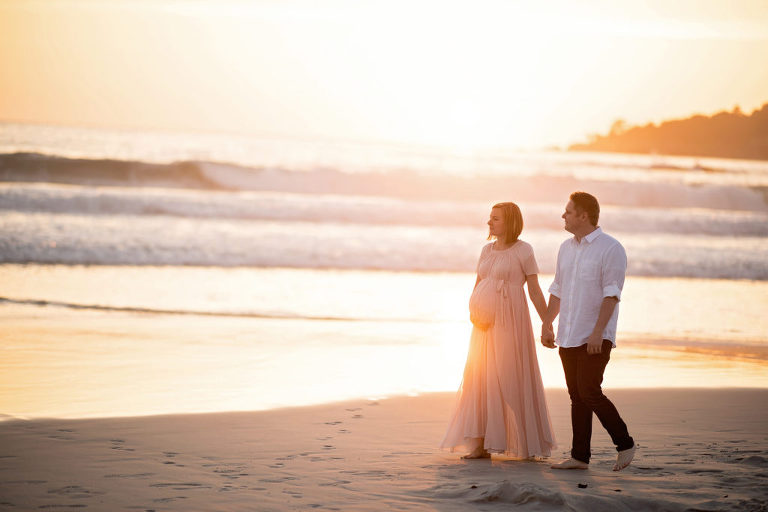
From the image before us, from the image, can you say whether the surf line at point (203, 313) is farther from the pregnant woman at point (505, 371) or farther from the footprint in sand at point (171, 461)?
the footprint in sand at point (171, 461)

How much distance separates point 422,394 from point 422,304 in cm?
615

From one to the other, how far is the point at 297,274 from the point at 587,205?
1226 cm

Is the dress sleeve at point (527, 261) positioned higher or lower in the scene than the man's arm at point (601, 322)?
higher

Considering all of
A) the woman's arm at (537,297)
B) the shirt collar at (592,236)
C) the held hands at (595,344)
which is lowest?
the held hands at (595,344)

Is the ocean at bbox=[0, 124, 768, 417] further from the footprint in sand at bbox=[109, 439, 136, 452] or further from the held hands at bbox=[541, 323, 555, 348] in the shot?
the held hands at bbox=[541, 323, 555, 348]

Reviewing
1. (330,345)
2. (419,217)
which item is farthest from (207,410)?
(419,217)

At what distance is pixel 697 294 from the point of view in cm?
1600

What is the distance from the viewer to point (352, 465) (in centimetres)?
532

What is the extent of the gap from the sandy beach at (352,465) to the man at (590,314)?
0.21m

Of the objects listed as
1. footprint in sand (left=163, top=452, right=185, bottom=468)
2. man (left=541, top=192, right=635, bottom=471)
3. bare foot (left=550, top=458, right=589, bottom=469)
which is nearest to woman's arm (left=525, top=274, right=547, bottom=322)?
man (left=541, top=192, right=635, bottom=471)

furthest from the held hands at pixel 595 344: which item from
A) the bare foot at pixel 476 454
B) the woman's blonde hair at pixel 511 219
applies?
the bare foot at pixel 476 454

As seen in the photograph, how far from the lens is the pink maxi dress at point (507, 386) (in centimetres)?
561

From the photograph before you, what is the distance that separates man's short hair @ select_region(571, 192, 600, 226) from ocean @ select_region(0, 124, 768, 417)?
3.03 meters

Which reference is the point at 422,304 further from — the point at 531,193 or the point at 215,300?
the point at 531,193
